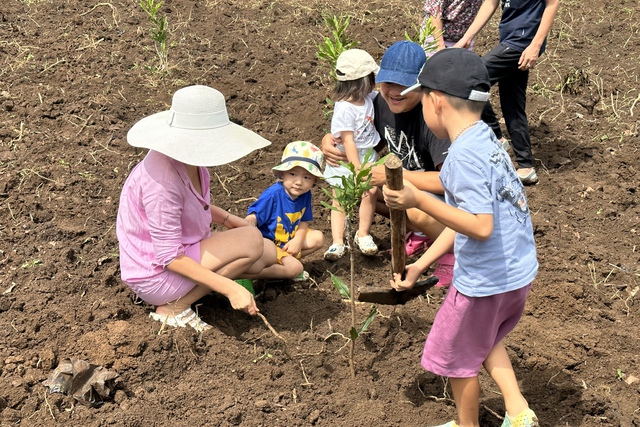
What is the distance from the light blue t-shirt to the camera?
7.95 feet

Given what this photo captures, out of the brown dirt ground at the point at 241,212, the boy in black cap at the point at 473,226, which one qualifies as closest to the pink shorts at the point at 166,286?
the brown dirt ground at the point at 241,212

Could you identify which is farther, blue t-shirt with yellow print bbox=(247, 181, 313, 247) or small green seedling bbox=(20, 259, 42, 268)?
blue t-shirt with yellow print bbox=(247, 181, 313, 247)

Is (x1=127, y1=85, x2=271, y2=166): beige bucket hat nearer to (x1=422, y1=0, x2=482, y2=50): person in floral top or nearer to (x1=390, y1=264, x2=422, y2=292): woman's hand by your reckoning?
(x1=390, y1=264, x2=422, y2=292): woman's hand

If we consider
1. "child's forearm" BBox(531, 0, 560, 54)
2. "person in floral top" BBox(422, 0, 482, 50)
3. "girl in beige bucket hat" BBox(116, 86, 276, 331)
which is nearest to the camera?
"girl in beige bucket hat" BBox(116, 86, 276, 331)

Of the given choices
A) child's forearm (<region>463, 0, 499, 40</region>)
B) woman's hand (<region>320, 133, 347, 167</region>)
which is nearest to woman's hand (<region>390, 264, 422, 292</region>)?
woman's hand (<region>320, 133, 347, 167</region>)

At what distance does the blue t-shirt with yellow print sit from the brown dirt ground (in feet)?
1.06

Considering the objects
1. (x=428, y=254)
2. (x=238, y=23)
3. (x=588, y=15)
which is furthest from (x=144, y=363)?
(x=588, y=15)

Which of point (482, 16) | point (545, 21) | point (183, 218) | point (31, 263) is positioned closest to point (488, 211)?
point (183, 218)

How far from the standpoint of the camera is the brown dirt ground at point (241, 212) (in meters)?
3.16

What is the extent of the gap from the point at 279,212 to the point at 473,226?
179 centimetres

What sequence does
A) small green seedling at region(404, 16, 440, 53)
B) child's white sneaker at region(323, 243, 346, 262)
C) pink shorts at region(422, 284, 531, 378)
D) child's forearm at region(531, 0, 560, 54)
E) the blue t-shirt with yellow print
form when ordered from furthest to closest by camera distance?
1. small green seedling at region(404, 16, 440, 53)
2. child's forearm at region(531, 0, 560, 54)
3. child's white sneaker at region(323, 243, 346, 262)
4. the blue t-shirt with yellow print
5. pink shorts at region(422, 284, 531, 378)

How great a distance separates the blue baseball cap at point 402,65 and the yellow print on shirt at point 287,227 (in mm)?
904

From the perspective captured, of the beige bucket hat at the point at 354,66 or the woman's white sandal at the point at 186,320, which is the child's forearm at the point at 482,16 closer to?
the beige bucket hat at the point at 354,66

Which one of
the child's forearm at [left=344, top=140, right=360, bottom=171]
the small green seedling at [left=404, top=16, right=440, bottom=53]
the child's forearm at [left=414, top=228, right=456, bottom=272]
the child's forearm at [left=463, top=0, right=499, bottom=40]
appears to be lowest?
the child's forearm at [left=344, top=140, right=360, bottom=171]
